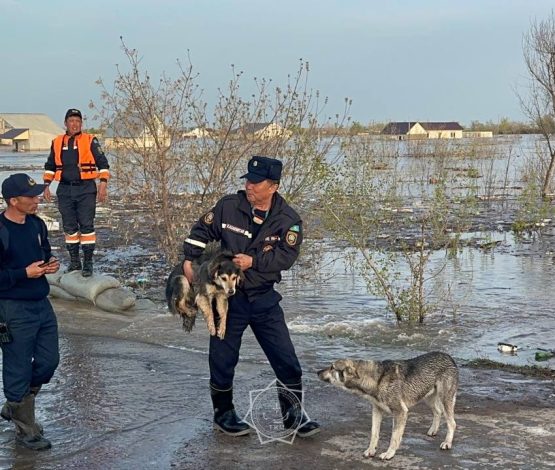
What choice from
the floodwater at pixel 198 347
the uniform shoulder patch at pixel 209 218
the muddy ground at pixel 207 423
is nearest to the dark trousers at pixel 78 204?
the floodwater at pixel 198 347

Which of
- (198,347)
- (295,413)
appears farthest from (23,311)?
(198,347)

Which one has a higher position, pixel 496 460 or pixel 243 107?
pixel 243 107

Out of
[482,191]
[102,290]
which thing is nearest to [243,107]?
[102,290]

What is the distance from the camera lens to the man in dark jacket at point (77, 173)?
31.6ft

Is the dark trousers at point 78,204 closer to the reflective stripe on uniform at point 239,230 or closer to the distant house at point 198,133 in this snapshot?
the distant house at point 198,133

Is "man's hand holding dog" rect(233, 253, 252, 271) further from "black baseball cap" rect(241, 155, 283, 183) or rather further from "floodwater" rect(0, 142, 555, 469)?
"floodwater" rect(0, 142, 555, 469)

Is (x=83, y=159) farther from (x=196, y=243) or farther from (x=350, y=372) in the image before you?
(x=350, y=372)

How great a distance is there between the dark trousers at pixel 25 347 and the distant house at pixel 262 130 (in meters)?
7.18

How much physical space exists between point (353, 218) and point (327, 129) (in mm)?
2112

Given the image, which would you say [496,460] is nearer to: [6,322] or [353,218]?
[6,322]

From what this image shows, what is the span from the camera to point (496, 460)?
4.93 metres

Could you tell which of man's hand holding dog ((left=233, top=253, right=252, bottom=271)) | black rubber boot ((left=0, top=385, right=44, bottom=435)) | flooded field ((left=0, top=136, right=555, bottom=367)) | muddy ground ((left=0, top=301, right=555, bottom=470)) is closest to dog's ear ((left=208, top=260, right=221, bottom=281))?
man's hand holding dog ((left=233, top=253, right=252, bottom=271))

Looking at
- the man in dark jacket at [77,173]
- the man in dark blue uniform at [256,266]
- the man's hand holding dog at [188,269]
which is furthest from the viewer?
the man in dark jacket at [77,173]

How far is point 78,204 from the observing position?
9820 millimetres
